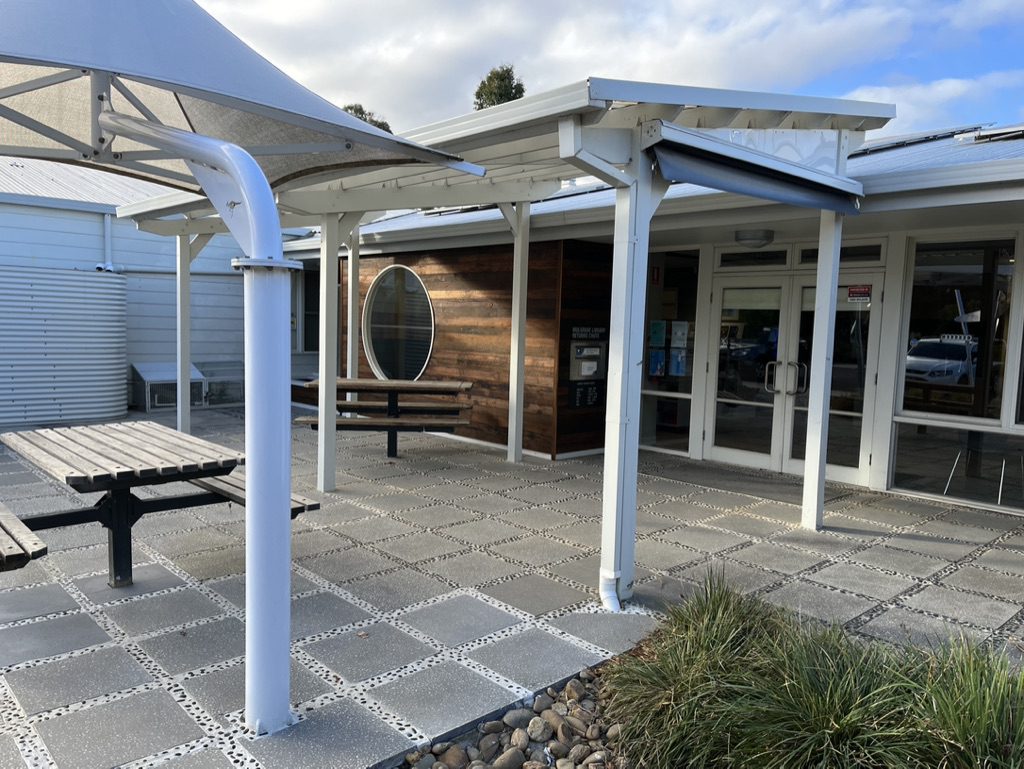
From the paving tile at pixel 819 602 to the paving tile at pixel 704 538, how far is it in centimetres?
76

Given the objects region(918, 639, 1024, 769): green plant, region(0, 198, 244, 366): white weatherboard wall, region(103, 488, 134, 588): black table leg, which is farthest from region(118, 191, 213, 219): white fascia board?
region(918, 639, 1024, 769): green plant

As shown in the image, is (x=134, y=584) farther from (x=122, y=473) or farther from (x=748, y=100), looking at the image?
(x=748, y=100)

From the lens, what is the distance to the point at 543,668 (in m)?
3.27

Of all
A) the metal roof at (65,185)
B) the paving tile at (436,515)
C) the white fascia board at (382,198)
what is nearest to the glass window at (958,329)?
the white fascia board at (382,198)

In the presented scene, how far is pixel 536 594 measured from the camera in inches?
164

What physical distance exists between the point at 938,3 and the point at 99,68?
16.0m

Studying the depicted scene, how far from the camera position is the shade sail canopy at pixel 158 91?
9.19 ft

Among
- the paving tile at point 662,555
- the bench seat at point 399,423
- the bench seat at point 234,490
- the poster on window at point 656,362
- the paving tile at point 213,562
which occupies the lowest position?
the paving tile at point 213,562

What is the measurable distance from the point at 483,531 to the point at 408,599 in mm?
1374

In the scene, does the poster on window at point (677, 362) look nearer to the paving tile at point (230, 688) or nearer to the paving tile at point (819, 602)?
the paving tile at point (819, 602)

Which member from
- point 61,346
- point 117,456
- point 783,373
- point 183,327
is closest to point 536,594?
point 117,456

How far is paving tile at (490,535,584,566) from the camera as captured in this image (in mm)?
4766

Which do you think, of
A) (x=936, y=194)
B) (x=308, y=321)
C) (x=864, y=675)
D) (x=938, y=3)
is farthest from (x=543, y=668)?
(x=938, y=3)

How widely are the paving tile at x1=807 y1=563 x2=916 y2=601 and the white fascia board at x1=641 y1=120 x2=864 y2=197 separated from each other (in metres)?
2.48
